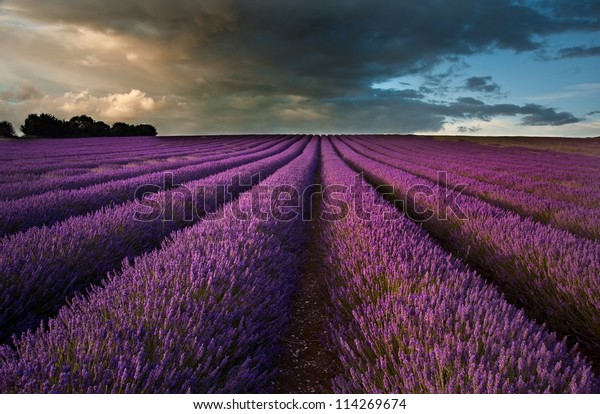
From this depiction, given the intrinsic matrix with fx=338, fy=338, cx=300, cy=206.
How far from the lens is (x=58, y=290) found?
2.68 metres

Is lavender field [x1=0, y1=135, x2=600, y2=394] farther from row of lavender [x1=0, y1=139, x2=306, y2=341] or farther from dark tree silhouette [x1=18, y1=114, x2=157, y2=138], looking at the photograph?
dark tree silhouette [x1=18, y1=114, x2=157, y2=138]

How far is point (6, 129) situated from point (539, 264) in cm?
5664

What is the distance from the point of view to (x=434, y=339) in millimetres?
1532

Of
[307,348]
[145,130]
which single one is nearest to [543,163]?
[307,348]

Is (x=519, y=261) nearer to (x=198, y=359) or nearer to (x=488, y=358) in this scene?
(x=488, y=358)

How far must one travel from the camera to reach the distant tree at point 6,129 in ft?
137

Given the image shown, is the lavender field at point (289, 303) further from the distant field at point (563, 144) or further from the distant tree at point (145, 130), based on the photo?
the distant tree at point (145, 130)

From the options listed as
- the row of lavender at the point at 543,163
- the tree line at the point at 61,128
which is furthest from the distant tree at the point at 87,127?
the row of lavender at the point at 543,163

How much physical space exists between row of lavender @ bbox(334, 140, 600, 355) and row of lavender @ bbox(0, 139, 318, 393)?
215 centimetres

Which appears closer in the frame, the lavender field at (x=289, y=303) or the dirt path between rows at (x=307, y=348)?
the lavender field at (x=289, y=303)

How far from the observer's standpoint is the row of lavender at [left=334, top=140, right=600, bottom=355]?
248 centimetres

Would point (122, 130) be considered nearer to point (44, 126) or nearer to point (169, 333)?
point (44, 126)
